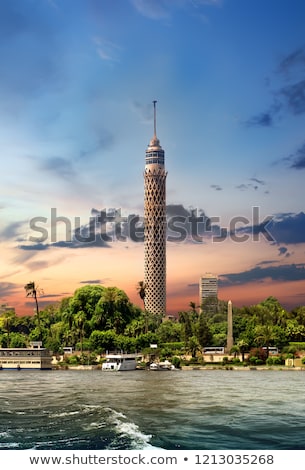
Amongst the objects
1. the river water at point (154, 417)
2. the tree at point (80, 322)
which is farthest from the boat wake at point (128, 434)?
the tree at point (80, 322)

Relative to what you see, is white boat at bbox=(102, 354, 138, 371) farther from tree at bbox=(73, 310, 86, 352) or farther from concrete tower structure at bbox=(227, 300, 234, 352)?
concrete tower structure at bbox=(227, 300, 234, 352)

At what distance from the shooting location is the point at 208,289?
79.9m

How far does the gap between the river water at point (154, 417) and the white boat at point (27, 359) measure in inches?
847

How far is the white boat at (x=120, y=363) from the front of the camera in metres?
47.1

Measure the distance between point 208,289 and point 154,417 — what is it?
61.7 m

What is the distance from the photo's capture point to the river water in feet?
47.4

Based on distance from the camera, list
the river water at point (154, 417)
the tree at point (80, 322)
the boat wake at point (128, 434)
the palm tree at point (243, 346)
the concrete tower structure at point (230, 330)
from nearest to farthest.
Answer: the boat wake at point (128, 434) < the river water at point (154, 417) < the palm tree at point (243, 346) < the concrete tower structure at point (230, 330) < the tree at point (80, 322)

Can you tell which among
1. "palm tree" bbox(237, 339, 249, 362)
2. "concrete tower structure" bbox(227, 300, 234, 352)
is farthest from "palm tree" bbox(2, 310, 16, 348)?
"palm tree" bbox(237, 339, 249, 362)

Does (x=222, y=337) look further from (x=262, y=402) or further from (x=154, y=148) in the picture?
(x=262, y=402)

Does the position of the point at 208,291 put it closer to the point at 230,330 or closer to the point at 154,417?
the point at 230,330

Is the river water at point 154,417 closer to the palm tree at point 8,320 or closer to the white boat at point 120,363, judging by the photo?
the white boat at point 120,363
